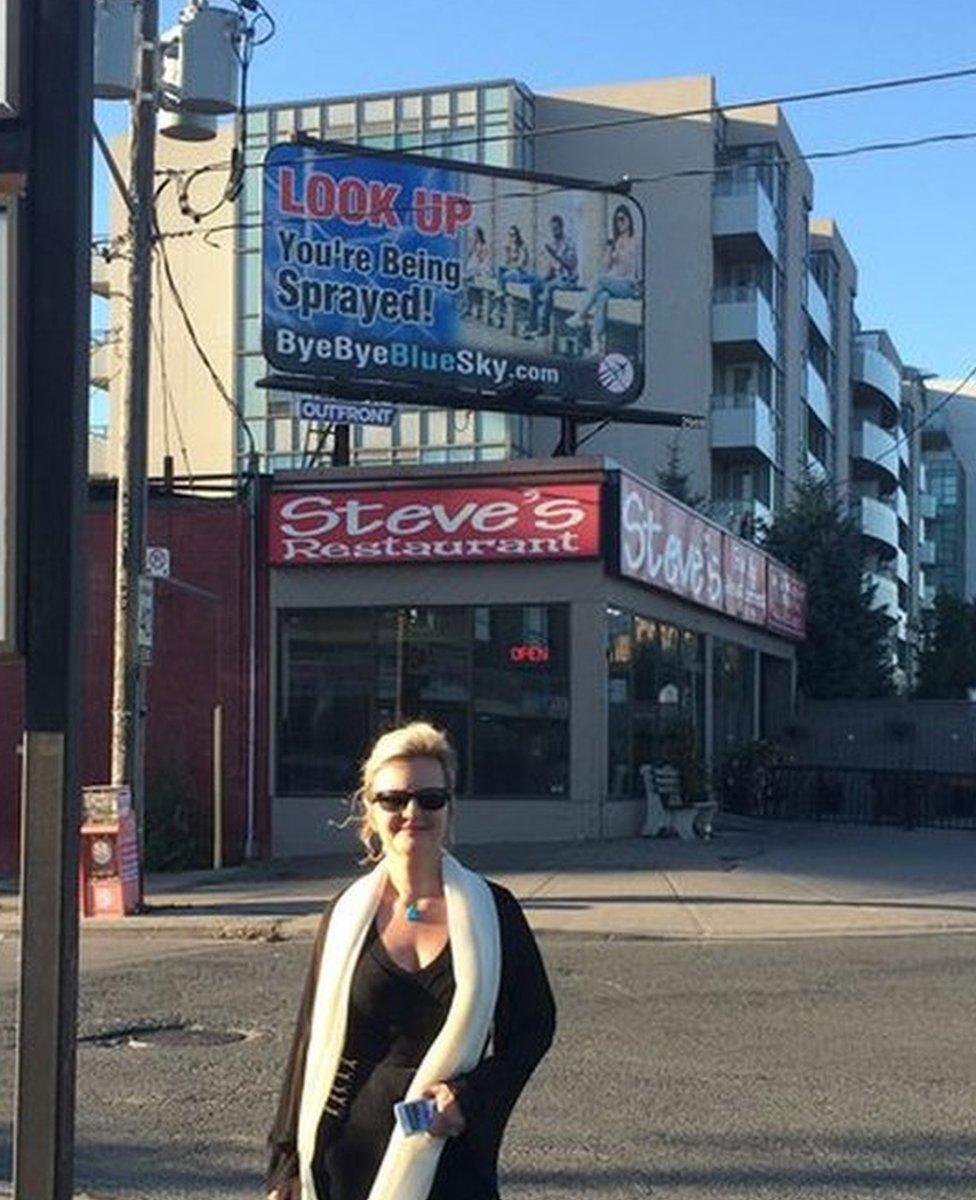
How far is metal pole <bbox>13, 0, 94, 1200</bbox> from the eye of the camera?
419 centimetres

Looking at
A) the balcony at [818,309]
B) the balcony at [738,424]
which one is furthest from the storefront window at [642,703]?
the balcony at [818,309]

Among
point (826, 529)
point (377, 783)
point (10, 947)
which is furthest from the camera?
point (826, 529)

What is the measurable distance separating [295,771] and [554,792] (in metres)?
3.45

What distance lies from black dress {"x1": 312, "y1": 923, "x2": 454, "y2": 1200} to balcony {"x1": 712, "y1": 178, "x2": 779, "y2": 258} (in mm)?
50563

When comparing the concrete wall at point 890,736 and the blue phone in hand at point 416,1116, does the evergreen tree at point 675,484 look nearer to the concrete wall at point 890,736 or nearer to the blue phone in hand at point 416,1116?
the concrete wall at point 890,736

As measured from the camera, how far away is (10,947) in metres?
15.2

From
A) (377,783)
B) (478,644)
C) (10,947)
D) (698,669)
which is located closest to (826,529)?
(698,669)

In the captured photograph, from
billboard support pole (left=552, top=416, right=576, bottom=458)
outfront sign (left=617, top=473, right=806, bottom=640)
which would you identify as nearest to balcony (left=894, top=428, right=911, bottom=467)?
outfront sign (left=617, top=473, right=806, bottom=640)

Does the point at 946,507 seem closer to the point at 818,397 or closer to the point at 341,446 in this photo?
the point at 818,397

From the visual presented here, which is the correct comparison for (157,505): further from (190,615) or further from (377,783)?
(377,783)

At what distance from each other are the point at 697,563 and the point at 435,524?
5.57 metres

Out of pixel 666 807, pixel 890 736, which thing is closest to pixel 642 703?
pixel 666 807

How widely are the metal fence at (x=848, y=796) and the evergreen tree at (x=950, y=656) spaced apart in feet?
65.4

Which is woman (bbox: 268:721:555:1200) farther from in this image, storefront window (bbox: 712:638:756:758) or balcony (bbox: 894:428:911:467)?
balcony (bbox: 894:428:911:467)
